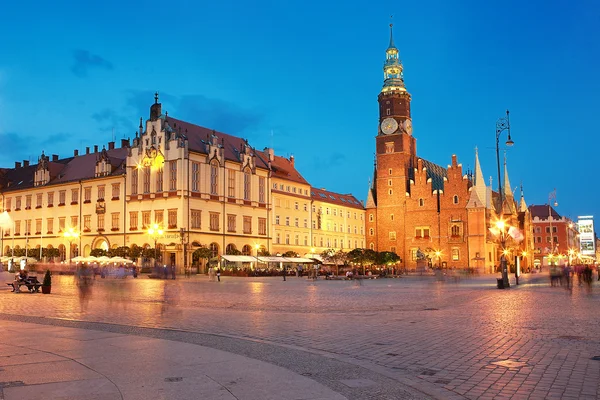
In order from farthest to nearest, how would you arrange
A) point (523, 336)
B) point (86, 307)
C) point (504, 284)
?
point (504, 284), point (86, 307), point (523, 336)

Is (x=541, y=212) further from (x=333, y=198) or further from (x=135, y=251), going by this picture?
(x=135, y=251)

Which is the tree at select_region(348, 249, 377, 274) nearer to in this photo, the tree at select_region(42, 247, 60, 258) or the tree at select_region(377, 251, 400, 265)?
the tree at select_region(377, 251, 400, 265)

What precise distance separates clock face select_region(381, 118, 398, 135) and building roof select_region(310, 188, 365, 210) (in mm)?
13657

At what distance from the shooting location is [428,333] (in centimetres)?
1404

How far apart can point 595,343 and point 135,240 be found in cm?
6646

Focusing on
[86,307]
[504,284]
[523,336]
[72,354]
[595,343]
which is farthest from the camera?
[504,284]

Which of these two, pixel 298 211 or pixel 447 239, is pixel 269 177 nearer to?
pixel 298 211

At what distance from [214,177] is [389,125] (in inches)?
1640

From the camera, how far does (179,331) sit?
14188 mm

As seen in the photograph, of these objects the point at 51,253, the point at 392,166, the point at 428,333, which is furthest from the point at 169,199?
the point at 428,333

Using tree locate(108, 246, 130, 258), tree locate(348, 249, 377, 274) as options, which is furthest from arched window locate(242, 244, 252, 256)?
tree locate(108, 246, 130, 258)

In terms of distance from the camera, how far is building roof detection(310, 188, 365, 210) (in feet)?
320

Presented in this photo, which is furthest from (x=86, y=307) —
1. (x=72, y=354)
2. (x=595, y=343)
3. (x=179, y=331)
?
(x=595, y=343)

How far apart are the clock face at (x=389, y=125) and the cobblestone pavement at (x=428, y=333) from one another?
80.9 m
